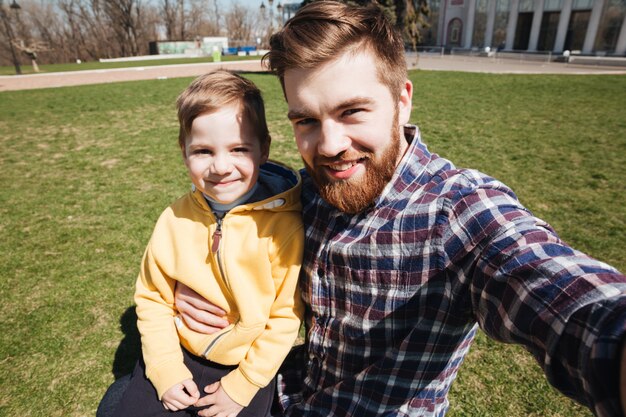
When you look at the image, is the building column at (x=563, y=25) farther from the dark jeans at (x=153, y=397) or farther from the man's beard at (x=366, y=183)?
the dark jeans at (x=153, y=397)

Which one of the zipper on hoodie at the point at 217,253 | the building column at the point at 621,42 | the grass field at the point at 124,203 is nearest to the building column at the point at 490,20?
the building column at the point at 621,42

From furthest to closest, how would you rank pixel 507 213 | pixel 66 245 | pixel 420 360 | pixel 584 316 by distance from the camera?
pixel 66 245
pixel 420 360
pixel 507 213
pixel 584 316

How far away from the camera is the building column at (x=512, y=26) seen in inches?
1717

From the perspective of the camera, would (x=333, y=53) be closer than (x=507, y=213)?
No

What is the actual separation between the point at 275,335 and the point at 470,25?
5590 centimetres

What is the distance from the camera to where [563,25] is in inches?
1564

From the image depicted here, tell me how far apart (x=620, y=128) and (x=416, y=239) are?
35.5ft

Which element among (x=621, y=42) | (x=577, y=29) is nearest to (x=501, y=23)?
(x=577, y=29)

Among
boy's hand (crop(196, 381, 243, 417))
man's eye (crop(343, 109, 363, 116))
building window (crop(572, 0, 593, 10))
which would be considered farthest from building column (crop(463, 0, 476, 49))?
boy's hand (crop(196, 381, 243, 417))

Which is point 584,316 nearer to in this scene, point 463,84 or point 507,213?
point 507,213

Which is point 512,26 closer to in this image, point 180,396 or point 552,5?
point 552,5

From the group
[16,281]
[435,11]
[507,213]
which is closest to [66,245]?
[16,281]

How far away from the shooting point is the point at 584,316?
2.93 feet

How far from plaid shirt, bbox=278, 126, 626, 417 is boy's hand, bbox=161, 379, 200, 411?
47 centimetres
